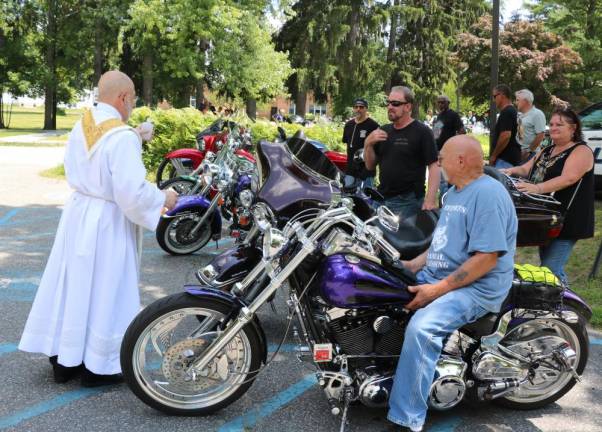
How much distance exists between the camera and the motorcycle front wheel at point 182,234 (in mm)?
7129

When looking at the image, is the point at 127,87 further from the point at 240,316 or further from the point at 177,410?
the point at 177,410

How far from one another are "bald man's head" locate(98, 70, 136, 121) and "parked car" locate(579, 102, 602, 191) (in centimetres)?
840

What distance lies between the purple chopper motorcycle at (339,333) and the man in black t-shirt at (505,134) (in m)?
4.19

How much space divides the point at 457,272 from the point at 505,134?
188 inches

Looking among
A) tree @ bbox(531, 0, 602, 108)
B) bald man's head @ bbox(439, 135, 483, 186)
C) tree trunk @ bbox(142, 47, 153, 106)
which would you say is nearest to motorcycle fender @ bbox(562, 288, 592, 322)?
bald man's head @ bbox(439, 135, 483, 186)

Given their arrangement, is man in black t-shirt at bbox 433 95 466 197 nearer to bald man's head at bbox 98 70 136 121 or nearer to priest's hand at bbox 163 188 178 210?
priest's hand at bbox 163 188 178 210

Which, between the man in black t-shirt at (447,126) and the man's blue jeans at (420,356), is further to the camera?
the man in black t-shirt at (447,126)

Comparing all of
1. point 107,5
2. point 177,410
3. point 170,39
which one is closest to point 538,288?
point 177,410

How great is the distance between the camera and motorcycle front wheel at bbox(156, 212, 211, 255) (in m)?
7.13

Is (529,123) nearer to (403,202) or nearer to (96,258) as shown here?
(403,202)

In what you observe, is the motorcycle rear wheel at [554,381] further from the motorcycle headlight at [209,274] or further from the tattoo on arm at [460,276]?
the motorcycle headlight at [209,274]

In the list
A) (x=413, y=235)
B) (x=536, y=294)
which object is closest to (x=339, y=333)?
(x=413, y=235)

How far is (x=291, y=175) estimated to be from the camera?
3.94m

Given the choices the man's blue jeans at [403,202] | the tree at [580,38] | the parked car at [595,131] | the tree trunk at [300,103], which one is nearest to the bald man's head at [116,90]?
the man's blue jeans at [403,202]
